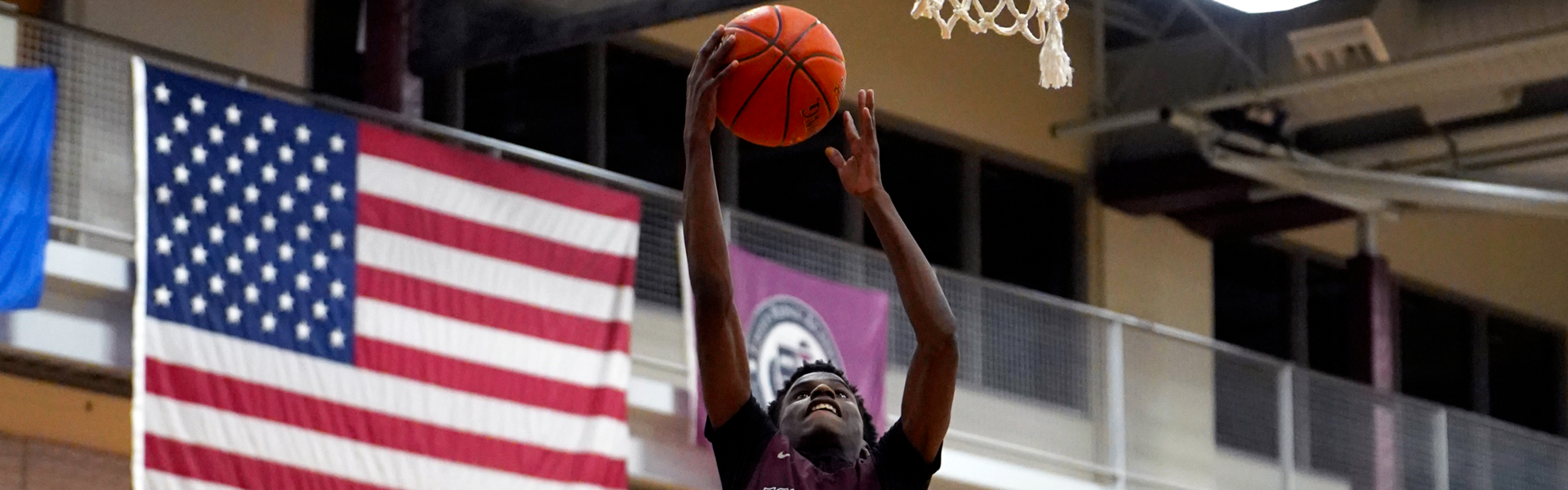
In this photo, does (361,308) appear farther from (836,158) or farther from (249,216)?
(836,158)

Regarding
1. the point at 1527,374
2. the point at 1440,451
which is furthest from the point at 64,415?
the point at 1527,374

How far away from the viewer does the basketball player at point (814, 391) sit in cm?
508

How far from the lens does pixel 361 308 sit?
Result: 37.6 ft

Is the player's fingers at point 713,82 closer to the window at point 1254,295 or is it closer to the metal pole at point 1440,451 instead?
the metal pole at point 1440,451

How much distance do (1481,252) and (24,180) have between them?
14673 mm


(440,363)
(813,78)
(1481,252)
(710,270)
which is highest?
(1481,252)

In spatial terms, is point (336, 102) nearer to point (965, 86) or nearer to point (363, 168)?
point (363, 168)

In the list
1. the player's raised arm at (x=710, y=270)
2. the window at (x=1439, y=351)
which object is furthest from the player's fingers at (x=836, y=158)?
the window at (x=1439, y=351)

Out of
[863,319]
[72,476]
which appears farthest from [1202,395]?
[72,476]

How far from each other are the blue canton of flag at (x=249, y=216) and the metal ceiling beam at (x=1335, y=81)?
277 inches

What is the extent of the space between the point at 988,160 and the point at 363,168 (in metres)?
6.98

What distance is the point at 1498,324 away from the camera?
859 inches

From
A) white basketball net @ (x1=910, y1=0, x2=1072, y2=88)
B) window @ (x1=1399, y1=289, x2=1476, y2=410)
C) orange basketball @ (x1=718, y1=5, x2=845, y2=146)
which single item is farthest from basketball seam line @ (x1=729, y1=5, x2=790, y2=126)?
window @ (x1=1399, y1=289, x2=1476, y2=410)

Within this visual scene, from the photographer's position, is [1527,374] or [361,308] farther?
[1527,374]
